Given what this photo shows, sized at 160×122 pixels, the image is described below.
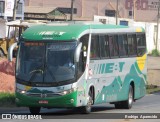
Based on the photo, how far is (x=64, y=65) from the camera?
65.8 feet

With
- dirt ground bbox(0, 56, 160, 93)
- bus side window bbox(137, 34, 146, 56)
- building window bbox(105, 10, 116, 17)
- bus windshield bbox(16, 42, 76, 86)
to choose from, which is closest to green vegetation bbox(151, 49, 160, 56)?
building window bbox(105, 10, 116, 17)

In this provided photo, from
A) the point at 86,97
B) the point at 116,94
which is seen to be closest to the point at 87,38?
the point at 86,97

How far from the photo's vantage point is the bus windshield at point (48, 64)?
20.0 meters

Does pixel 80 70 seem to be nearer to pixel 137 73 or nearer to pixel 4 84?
pixel 137 73

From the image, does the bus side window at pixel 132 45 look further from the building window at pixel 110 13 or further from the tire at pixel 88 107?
the building window at pixel 110 13

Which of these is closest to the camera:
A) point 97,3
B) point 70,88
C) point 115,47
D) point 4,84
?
point 70,88

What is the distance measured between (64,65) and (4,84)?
12387 millimetres

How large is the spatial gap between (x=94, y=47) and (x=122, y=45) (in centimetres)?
287

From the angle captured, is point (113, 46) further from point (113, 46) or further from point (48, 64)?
point (48, 64)

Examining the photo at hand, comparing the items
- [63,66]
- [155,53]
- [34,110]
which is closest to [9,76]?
[34,110]

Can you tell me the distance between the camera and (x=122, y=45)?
958 inches

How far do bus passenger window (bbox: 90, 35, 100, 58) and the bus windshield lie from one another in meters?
1.41

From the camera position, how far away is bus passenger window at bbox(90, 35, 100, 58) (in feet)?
70.5

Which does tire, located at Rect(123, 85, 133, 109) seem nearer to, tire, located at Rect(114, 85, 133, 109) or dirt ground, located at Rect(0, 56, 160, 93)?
tire, located at Rect(114, 85, 133, 109)
